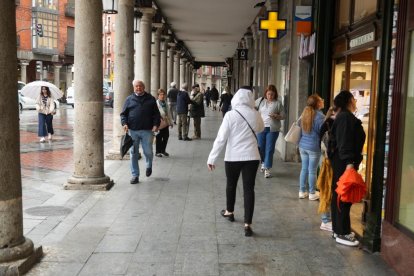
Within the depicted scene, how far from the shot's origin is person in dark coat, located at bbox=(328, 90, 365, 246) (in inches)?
211

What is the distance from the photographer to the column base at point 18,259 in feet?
14.5

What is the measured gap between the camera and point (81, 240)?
18.1ft

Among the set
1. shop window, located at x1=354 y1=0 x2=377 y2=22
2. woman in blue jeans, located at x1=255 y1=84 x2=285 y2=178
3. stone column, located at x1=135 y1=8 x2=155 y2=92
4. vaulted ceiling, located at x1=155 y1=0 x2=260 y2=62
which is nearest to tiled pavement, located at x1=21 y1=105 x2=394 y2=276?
woman in blue jeans, located at x1=255 y1=84 x2=285 y2=178

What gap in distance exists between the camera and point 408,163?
468 cm

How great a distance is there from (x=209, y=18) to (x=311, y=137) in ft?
43.7

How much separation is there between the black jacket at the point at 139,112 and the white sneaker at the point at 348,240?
4.32m

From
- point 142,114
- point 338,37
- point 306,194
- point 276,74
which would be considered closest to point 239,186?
point 306,194

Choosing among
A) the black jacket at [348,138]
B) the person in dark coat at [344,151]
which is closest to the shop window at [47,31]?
the person in dark coat at [344,151]

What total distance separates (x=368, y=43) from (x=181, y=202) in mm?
3356

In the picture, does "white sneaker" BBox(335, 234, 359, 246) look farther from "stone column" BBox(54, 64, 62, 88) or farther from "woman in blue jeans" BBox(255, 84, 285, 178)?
"stone column" BBox(54, 64, 62, 88)

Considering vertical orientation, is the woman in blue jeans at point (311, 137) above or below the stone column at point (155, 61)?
below

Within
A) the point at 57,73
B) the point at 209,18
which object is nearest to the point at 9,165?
the point at 209,18

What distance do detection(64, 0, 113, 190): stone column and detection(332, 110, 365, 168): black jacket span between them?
4.19m

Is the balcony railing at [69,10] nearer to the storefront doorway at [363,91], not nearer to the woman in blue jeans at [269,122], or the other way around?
the woman in blue jeans at [269,122]
